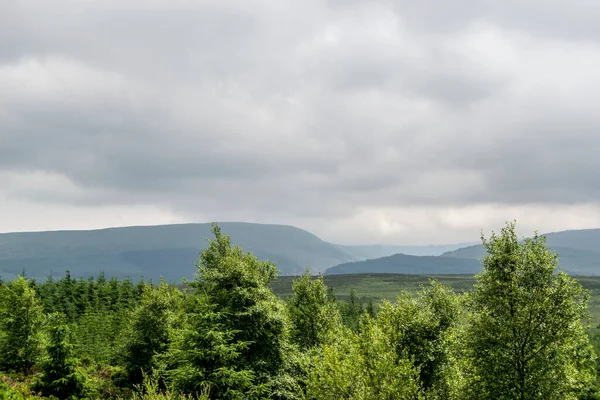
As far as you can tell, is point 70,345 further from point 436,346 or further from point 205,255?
point 436,346

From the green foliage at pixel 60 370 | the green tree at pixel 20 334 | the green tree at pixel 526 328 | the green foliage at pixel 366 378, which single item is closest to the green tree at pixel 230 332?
the green foliage at pixel 366 378

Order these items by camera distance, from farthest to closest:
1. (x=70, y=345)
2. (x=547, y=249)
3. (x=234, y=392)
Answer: (x=70, y=345) < (x=234, y=392) < (x=547, y=249)

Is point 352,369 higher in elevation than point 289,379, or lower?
higher

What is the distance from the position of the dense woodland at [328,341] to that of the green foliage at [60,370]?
0.35 ft

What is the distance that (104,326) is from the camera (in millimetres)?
82875

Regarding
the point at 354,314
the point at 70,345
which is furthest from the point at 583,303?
the point at 354,314

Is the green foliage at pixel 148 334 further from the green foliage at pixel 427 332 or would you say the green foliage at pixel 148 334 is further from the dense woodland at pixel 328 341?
the green foliage at pixel 427 332

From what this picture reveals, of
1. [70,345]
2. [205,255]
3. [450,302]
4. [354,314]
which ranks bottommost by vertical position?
[354,314]

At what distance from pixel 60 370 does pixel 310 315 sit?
98.6ft

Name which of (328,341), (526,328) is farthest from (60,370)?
(526,328)

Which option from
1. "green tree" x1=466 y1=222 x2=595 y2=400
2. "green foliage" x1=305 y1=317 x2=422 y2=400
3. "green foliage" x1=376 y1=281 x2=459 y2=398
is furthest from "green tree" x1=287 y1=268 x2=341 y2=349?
"green tree" x1=466 y1=222 x2=595 y2=400

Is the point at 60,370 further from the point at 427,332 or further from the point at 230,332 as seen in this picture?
the point at 427,332

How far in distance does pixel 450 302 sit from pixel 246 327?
20581 millimetres

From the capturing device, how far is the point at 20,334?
54.1 metres
